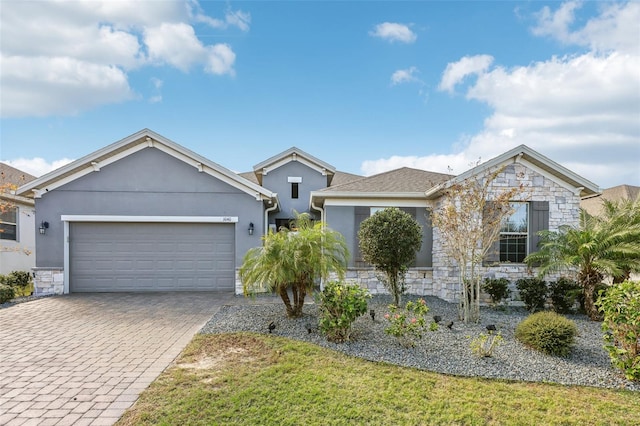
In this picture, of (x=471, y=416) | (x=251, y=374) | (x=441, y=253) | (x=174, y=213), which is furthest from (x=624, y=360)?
(x=174, y=213)

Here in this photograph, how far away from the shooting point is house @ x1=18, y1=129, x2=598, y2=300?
12047 mm

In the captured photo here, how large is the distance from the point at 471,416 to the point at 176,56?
1304 cm

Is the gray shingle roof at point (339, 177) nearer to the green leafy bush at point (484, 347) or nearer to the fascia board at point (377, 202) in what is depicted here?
the fascia board at point (377, 202)

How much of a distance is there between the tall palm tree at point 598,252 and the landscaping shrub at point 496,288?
1246 millimetres

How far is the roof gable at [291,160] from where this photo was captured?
17733 mm

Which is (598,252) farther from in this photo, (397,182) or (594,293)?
(397,182)

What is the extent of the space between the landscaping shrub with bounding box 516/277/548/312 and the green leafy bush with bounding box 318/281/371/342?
227 inches

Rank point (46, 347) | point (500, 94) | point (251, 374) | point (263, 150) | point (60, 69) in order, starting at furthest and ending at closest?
point (263, 150) < point (500, 94) < point (60, 69) < point (46, 347) < point (251, 374)

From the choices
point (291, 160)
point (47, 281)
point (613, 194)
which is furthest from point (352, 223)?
point (613, 194)

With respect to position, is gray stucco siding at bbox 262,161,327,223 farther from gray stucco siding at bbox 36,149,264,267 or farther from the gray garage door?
the gray garage door

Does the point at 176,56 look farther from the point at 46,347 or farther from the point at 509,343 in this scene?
the point at 509,343

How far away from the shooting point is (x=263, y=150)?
63.7ft

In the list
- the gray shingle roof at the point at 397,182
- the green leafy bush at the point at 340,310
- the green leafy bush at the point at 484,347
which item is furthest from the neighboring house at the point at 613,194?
the green leafy bush at the point at 340,310

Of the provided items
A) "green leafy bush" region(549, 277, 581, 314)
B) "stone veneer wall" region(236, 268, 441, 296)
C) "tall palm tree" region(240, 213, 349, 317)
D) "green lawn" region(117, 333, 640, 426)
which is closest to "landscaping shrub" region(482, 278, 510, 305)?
"green leafy bush" region(549, 277, 581, 314)
